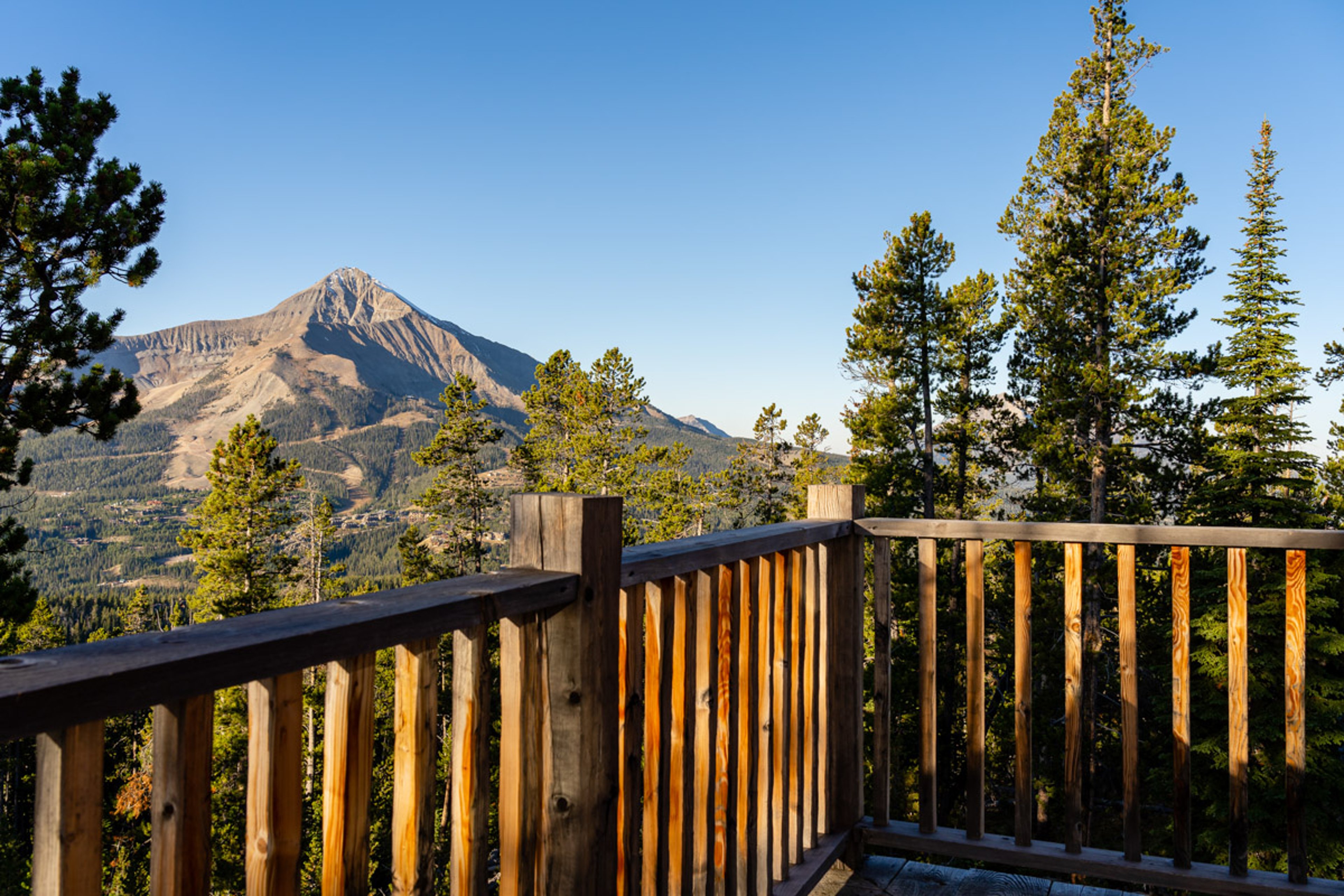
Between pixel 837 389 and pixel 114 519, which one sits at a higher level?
pixel 837 389

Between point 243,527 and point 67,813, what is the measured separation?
23627mm

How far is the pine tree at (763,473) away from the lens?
27.0 meters

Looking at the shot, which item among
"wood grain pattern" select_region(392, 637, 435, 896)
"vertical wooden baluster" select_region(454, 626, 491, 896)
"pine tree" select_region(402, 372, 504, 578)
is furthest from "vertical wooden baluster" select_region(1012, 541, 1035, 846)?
"pine tree" select_region(402, 372, 504, 578)

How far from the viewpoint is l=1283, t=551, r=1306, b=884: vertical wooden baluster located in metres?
2.21

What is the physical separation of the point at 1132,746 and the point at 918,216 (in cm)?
1683

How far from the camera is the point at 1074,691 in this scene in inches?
96.9

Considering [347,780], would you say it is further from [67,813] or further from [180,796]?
[67,813]

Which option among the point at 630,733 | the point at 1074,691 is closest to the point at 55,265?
the point at 630,733

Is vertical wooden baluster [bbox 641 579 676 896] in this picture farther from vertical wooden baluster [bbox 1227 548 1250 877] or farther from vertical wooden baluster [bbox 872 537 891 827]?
vertical wooden baluster [bbox 1227 548 1250 877]

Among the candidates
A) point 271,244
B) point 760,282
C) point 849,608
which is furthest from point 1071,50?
point 271,244

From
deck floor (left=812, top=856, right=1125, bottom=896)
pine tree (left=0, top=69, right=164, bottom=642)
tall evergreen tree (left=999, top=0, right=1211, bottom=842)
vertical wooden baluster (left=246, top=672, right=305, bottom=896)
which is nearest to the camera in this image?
vertical wooden baluster (left=246, top=672, right=305, bottom=896)

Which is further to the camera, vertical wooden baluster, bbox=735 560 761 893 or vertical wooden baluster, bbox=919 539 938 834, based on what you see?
vertical wooden baluster, bbox=919 539 938 834

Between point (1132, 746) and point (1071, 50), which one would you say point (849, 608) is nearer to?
point (1132, 746)

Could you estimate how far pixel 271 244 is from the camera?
148 m
